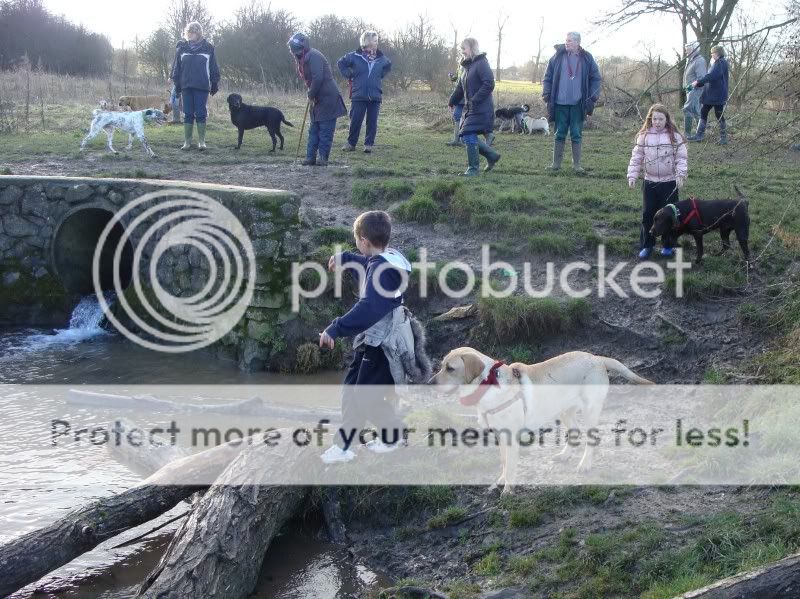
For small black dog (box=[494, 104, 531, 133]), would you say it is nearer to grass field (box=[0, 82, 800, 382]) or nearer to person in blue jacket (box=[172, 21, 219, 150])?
grass field (box=[0, 82, 800, 382])

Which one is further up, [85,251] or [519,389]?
[85,251]

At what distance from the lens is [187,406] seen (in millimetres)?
7938

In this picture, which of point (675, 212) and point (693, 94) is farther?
point (693, 94)

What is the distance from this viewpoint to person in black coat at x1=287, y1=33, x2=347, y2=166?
14.3m

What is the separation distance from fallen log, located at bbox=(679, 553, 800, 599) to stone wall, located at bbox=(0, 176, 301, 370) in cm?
627

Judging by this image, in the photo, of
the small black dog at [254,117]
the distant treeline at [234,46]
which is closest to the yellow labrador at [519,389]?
the small black dog at [254,117]

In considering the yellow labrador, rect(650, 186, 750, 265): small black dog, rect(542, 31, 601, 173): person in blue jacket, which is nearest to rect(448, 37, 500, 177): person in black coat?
rect(542, 31, 601, 173): person in blue jacket

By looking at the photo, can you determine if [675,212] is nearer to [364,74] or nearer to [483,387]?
[483,387]

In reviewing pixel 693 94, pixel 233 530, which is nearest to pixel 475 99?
pixel 693 94

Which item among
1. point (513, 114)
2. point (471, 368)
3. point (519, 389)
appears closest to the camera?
point (471, 368)

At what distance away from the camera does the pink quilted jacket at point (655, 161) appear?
9.23 m

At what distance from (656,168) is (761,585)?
6221mm

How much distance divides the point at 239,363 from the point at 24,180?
4445 millimetres

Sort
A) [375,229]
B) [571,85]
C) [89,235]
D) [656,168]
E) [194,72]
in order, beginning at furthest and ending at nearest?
1. [194,72]
2. [571,85]
3. [89,235]
4. [656,168]
5. [375,229]
